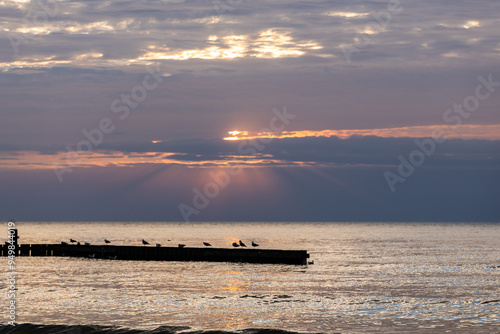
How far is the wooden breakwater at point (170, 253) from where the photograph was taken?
189 ft

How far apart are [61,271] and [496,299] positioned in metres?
34.0

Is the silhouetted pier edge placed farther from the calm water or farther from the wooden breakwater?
the calm water

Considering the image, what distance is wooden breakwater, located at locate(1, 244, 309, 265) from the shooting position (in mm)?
57750

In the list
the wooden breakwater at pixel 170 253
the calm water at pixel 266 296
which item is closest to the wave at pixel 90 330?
the calm water at pixel 266 296

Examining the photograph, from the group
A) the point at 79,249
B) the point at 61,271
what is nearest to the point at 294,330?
the point at 61,271

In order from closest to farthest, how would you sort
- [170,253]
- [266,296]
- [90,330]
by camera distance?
1. [90,330]
2. [266,296]
3. [170,253]

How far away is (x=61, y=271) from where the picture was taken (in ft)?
171

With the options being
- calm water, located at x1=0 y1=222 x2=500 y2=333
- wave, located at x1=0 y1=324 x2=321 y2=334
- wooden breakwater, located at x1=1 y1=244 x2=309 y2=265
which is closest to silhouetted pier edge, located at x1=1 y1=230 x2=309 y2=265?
wooden breakwater, located at x1=1 y1=244 x2=309 y2=265

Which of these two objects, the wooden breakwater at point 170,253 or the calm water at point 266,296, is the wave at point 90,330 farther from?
the wooden breakwater at point 170,253

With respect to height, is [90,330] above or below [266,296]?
above

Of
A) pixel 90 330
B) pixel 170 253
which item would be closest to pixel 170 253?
pixel 170 253

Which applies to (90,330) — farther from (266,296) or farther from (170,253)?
(170,253)

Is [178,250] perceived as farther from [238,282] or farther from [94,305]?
[94,305]

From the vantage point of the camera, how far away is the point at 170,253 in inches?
2522
